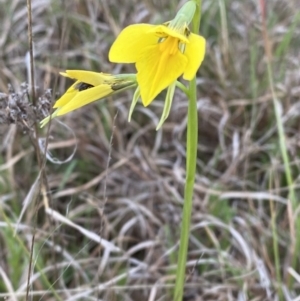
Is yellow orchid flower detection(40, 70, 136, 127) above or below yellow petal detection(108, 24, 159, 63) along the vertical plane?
below

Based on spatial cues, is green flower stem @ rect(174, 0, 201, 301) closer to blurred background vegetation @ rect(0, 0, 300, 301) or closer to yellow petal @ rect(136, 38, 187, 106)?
yellow petal @ rect(136, 38, 187, 106)

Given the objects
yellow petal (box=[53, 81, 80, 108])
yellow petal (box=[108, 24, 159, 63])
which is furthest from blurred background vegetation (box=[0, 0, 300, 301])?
yellow petal (box=[108, 24, 159, 63])

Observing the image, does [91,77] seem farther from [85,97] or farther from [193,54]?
[193,54]

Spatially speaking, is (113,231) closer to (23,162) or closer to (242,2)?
(23,162)

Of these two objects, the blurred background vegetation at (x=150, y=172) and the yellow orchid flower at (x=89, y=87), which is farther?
the blurred background vegetation at (x=150, y=172)

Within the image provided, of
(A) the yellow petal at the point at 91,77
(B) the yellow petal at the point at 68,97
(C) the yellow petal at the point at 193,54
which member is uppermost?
(C) the yellow petal at the point at 193,54

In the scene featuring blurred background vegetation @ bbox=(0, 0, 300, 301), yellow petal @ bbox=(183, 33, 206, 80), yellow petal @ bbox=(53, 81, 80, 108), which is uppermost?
yellow petal @ bbox=(183, 33, 206, 80)

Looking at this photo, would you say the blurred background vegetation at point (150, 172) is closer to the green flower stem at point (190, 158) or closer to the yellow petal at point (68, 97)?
the yellow petal at point (68, 97)

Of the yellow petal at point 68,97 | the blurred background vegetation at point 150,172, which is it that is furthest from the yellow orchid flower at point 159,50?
the blurred background vegetation at point 150,172

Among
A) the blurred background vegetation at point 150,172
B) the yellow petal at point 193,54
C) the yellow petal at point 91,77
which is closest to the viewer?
the yellow petal at point 193,54
